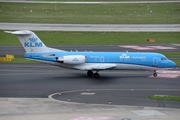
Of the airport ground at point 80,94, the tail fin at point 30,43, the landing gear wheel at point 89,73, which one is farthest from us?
the landing gear wheel at point 89,73

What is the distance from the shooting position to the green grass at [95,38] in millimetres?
85125

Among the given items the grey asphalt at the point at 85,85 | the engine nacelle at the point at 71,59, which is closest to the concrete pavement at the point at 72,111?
the grey asphalt at the point at 85,85

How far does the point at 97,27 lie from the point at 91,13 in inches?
955

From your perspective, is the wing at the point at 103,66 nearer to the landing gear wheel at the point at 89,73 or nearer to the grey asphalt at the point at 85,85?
the grey asphalt at the point at 85,85

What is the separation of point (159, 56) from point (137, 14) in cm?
6661

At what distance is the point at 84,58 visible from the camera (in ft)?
182

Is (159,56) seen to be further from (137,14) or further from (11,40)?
(137,14)

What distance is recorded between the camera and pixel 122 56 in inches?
2226

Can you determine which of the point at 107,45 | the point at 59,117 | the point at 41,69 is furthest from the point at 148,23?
the point at 59,117

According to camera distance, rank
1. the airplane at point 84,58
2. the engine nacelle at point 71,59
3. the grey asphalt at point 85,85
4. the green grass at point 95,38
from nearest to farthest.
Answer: the grey asphalt at point 85,85 < the engine nacelle at point 71,59 < the airplane at point 84,58 < the green grass at point 95,38

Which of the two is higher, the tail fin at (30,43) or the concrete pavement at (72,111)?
the tail fin at (30,43)

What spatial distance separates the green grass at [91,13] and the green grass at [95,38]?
1508 centimetres

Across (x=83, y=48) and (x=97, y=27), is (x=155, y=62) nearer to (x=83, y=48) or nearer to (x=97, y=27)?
(x=83, y=48)

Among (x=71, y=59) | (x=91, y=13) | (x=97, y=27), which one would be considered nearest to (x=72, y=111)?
(x=71, y=59)
